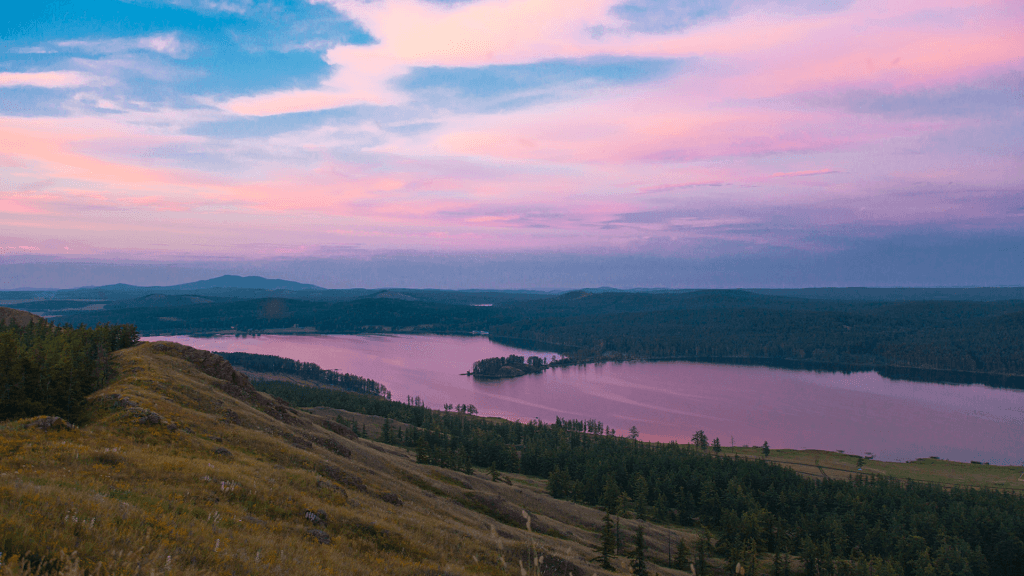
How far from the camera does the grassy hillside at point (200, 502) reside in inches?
368

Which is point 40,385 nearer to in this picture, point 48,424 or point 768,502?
point 48,424

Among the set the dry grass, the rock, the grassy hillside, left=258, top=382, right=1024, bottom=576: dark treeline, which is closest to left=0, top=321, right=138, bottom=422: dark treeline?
the grassy hillside

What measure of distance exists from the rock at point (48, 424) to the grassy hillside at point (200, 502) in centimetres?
8

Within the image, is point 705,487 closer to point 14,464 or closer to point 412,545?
point 412,545

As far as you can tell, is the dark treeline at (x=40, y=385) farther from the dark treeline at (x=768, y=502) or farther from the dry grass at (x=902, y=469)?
the dry grass at (x=902, y=469)

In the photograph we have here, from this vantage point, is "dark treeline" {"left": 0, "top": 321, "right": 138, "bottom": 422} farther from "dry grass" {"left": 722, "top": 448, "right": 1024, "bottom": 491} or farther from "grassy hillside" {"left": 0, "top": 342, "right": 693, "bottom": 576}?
"dry grass" {"left": 722, "top": 448, "right": 1024, "bottom": 491}

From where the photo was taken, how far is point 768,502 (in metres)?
99.1

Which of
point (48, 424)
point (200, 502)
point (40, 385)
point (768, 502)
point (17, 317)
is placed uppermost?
point (48, 424)

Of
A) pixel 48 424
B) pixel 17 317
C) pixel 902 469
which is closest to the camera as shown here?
pixel 48 424

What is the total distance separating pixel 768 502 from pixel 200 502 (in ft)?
360

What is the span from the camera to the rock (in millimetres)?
22248

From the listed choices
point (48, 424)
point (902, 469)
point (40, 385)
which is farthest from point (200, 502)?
point (902, 469)

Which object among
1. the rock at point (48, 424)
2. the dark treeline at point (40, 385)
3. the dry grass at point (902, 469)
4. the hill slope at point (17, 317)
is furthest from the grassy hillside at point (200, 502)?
the dry grass at point (902, 469)

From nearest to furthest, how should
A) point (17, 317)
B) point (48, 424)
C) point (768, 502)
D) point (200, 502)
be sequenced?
1. point (200, 502)
2. point (48, 424)
3. point (768, 502)
4. point (17, 317)
